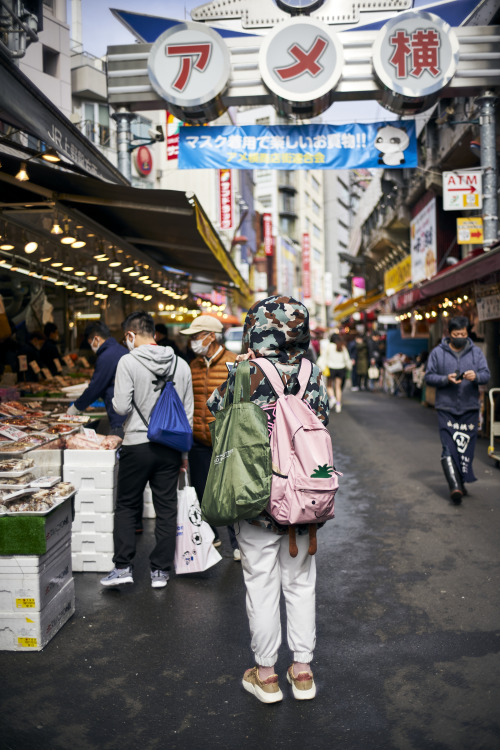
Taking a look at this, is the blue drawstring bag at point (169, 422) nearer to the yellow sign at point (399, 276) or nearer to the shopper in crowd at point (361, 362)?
the shopper in crowd at point (361, 362)

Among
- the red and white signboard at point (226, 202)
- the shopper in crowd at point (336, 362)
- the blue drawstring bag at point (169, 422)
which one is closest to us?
the blue drawstring bag at point (169, 422)

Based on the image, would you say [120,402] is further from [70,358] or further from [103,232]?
[70,358]

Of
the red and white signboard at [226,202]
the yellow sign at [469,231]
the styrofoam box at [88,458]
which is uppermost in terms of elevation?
the red and white signboard at [226,202]

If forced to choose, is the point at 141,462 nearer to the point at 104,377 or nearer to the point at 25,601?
the point at 25,601

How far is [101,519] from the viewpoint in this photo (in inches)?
215

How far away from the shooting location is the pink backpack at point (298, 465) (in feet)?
10.4

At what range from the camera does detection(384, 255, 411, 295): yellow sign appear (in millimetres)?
26344

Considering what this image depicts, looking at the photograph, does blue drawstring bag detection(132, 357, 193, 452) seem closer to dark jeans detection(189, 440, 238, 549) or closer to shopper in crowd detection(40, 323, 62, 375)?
dark jeans detection(189, 440, 238, 549)

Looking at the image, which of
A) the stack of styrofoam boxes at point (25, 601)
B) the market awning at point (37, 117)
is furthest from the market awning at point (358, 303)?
the stack of styrofoam boxes at point (25, 601)

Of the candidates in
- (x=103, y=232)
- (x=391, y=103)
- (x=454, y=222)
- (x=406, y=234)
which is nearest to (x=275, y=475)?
(x=103, y=232)

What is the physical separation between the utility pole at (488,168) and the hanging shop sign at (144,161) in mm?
23385

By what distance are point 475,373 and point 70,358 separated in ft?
29.6

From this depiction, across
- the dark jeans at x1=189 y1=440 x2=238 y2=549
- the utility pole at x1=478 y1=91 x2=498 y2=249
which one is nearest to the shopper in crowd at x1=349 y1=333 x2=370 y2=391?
the utility pole at x1=478 y1=91 x2=498 y2=249

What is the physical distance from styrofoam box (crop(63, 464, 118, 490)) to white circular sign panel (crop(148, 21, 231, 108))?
8.18 m
